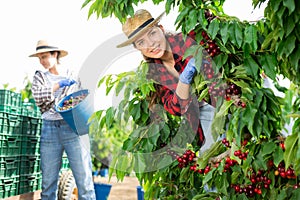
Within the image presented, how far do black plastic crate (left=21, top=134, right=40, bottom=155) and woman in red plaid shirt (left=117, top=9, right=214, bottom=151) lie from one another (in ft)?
5.65

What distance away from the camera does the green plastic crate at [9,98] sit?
125 inches

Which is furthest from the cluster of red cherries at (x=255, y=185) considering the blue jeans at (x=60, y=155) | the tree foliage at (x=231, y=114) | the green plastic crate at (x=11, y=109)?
the green plastic crate at (x=11, y=109)

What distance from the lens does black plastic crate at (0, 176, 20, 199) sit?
3.12 m

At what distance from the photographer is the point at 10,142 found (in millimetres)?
3248

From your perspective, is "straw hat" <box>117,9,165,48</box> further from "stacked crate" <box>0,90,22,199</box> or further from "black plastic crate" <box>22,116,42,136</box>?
"black plastic crate" <box>22,116,42,136</box>

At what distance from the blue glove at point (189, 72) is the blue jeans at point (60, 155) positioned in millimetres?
1672

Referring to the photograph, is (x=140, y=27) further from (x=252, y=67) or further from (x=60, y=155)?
(x=60, y=155)

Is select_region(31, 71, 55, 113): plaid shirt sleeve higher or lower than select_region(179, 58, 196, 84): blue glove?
higher

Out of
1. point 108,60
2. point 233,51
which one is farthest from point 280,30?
point 108,60

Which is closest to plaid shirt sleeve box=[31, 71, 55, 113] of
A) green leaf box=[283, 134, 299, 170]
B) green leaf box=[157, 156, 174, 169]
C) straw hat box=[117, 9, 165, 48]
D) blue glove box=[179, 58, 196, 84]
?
straw hat box=[117, 9, 165, 48]

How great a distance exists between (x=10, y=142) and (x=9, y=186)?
31 centimetres

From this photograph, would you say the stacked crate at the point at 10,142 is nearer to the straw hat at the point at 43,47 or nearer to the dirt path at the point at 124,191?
the straw hat at the point at 43,47

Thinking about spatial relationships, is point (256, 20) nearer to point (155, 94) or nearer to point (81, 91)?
point (155, 94)

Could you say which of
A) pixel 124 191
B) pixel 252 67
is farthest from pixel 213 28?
pixel 124 191
